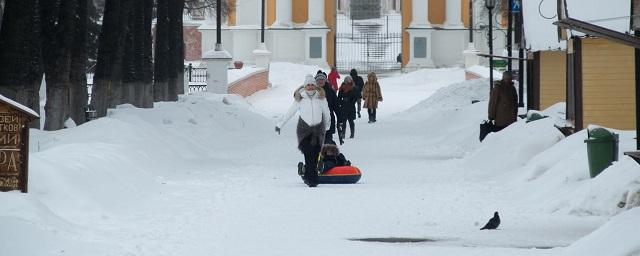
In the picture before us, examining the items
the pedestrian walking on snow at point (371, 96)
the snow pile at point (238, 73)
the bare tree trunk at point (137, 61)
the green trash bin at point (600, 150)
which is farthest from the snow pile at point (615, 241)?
the snow pile at point (238, 73)

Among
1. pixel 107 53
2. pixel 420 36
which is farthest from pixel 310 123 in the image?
pixel 420 36

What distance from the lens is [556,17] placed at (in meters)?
26.7

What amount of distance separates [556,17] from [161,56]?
11.4 meters

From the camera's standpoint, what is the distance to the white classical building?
241 ft

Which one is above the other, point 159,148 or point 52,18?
point 52,18

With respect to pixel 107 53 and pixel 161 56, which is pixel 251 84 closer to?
pixel 161 56

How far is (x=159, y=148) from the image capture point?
23109 millimetres

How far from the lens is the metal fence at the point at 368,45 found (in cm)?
7450

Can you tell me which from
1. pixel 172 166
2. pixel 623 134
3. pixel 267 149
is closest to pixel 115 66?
pixel 267 149

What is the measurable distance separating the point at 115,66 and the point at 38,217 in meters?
15.6

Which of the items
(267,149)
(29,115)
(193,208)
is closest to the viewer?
(29,115)

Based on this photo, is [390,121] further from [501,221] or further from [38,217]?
[38,217]

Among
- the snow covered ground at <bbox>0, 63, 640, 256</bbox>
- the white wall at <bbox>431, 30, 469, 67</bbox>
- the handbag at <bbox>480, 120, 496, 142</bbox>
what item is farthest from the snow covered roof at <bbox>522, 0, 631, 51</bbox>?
the white wall at <bbox>431, 30, 469, 67</bbox>

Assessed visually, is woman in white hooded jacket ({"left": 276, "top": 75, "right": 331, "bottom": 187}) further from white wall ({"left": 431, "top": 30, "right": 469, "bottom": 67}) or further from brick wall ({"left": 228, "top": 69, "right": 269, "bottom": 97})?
Answer: white wall ({"left": 431, "top": 30, "right": 469, "bottom": 67})
